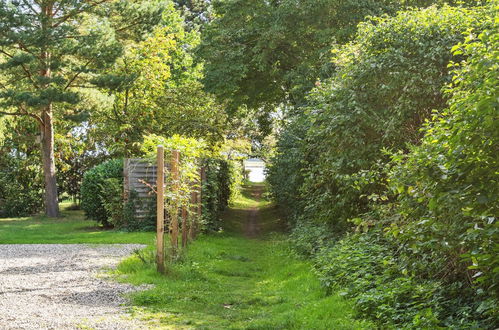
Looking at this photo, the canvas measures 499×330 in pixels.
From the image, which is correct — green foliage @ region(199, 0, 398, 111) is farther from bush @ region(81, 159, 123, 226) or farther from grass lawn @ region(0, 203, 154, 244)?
grass lawn @ region(0, 203, 154, 244)

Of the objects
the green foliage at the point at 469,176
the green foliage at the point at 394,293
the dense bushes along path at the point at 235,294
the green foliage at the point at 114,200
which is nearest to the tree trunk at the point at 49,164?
the green foliage at the point at 114,200

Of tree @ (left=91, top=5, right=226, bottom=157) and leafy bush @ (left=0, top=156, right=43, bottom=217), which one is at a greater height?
tree @ (left=91, top=5, right=226, bottom=157)

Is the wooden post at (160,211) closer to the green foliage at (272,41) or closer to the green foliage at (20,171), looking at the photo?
the green foliage at (272,41)

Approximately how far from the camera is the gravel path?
656cm

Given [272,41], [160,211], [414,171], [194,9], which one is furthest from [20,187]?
[194,9]

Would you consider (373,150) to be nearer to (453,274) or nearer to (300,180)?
(453,274)

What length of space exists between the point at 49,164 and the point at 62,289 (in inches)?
618

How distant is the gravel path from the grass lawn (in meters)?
1.50

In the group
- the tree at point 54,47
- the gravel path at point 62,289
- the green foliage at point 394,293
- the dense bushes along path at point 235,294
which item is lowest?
the dense bushes along path at point 235,294

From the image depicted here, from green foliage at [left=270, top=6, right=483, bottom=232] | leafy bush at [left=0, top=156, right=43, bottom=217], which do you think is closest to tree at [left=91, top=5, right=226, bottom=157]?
leafy bush at [left=0, top=156, right=43, bottom=217]

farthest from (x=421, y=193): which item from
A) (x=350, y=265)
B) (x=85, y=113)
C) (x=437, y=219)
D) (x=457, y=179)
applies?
(x=85, y=113)

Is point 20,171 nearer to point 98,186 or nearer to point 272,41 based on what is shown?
point 98,186

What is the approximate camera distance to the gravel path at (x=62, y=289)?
6562 mm

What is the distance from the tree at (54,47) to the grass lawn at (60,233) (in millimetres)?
1637
